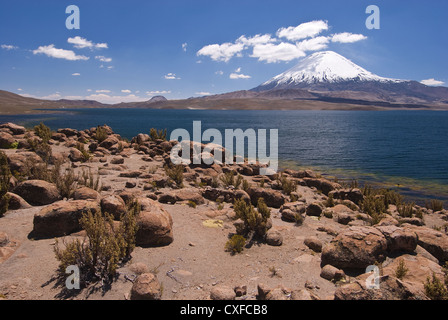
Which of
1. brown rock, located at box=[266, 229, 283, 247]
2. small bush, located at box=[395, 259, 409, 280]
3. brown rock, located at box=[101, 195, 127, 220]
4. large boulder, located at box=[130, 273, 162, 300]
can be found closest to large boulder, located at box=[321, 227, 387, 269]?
small bush, located at box=[395, 259, 409, 280]

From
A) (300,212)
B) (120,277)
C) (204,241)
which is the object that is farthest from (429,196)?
(120,277)

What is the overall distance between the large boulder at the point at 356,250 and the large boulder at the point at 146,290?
12.8 feet

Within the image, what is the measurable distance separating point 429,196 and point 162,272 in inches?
754

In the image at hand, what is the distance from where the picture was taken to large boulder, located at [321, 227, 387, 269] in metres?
5.85

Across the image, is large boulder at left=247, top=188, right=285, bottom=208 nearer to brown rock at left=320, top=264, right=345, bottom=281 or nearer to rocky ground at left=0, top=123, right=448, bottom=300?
rocky ground at left=0, top=123, right=448, bottom=300

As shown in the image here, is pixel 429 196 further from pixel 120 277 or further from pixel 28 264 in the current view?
pixel 28 264

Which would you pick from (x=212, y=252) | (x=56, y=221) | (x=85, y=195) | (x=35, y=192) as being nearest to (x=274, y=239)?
(x=212, y=252)

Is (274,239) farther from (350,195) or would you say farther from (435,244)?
(350,195)

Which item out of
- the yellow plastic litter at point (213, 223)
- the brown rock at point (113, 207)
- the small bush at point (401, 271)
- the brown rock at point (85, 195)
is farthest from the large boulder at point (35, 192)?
the small bush at point (401, 271)

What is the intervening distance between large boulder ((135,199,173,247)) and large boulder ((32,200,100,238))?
46.4 inches

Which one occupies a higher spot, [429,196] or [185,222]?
[185,222]

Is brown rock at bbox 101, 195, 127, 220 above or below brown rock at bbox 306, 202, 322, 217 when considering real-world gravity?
above

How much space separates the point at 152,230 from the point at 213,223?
241 cm

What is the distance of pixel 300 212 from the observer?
9891 mm
